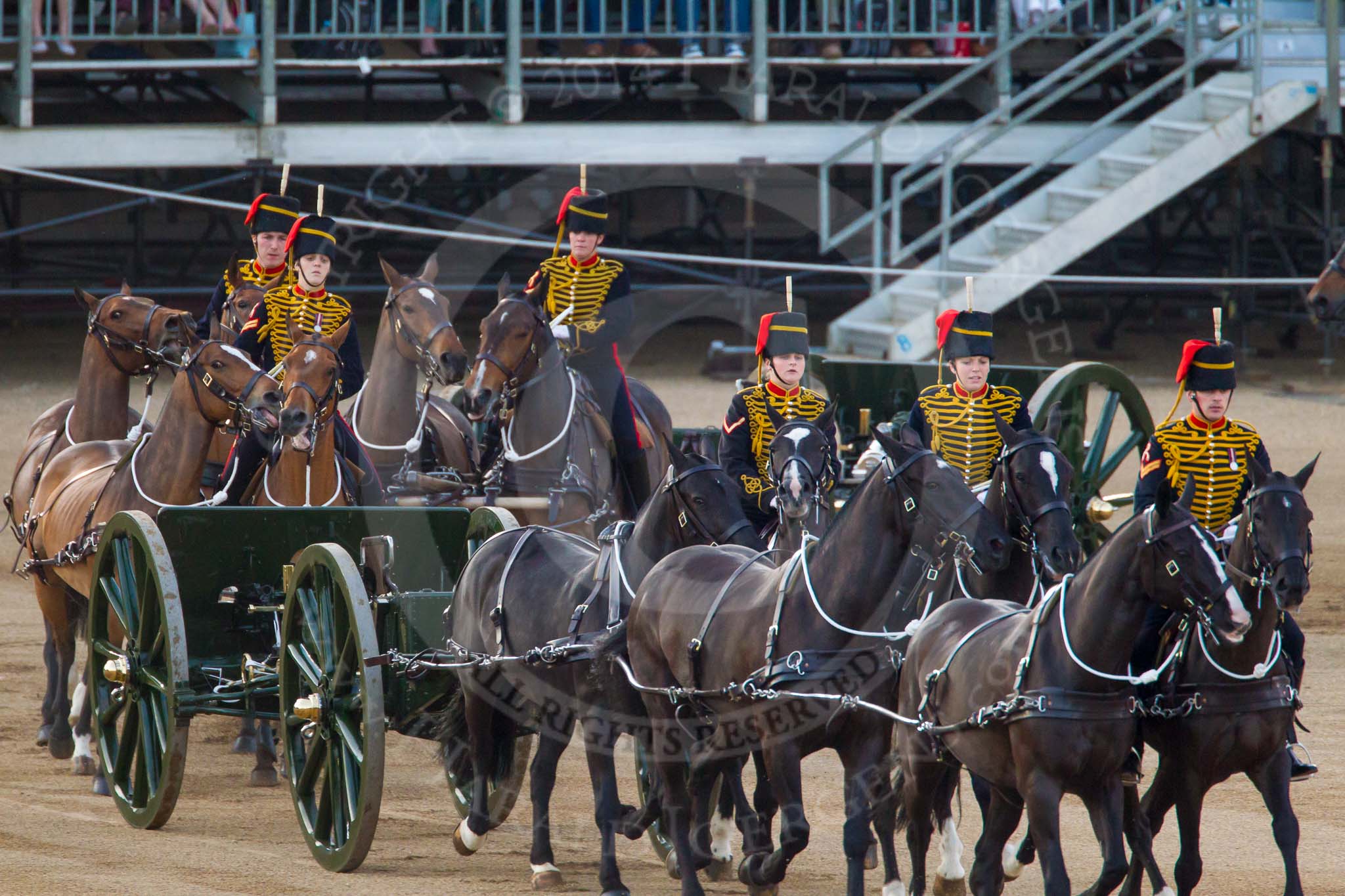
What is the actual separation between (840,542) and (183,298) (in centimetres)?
1354

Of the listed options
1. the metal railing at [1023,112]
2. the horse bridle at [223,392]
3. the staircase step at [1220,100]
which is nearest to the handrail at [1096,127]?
the metal railing at [1023,112]

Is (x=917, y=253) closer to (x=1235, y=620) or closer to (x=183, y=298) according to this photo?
(x=183, y=298)

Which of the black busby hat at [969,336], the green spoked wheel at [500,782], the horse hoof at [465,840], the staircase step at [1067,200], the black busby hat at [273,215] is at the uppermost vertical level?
the staircase step at [1067,200]

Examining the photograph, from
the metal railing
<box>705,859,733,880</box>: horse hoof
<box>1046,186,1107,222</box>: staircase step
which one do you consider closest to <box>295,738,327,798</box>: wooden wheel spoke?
<box>705,859,733,880</box>: horse hoof

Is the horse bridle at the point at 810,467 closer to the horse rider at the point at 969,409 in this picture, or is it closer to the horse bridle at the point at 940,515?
the horse rider at the point at 969,409

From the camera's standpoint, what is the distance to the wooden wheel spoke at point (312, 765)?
6.23m

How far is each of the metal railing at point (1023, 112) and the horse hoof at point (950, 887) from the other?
947 cm

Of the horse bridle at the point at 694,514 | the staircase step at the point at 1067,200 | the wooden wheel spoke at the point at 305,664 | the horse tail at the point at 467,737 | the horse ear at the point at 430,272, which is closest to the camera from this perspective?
the horse bridle at the point at 694,514

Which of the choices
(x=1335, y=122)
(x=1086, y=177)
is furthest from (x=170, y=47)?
(x=1335, y=122)

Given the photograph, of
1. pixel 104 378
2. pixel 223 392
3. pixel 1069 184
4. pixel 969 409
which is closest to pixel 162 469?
pixel 223 392

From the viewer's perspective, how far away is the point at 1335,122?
51.5 ft

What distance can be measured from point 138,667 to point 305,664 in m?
0.78

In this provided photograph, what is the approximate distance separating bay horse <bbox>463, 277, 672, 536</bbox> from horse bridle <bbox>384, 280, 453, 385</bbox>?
23 centimetres

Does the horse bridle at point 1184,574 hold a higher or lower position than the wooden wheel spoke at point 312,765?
higher
